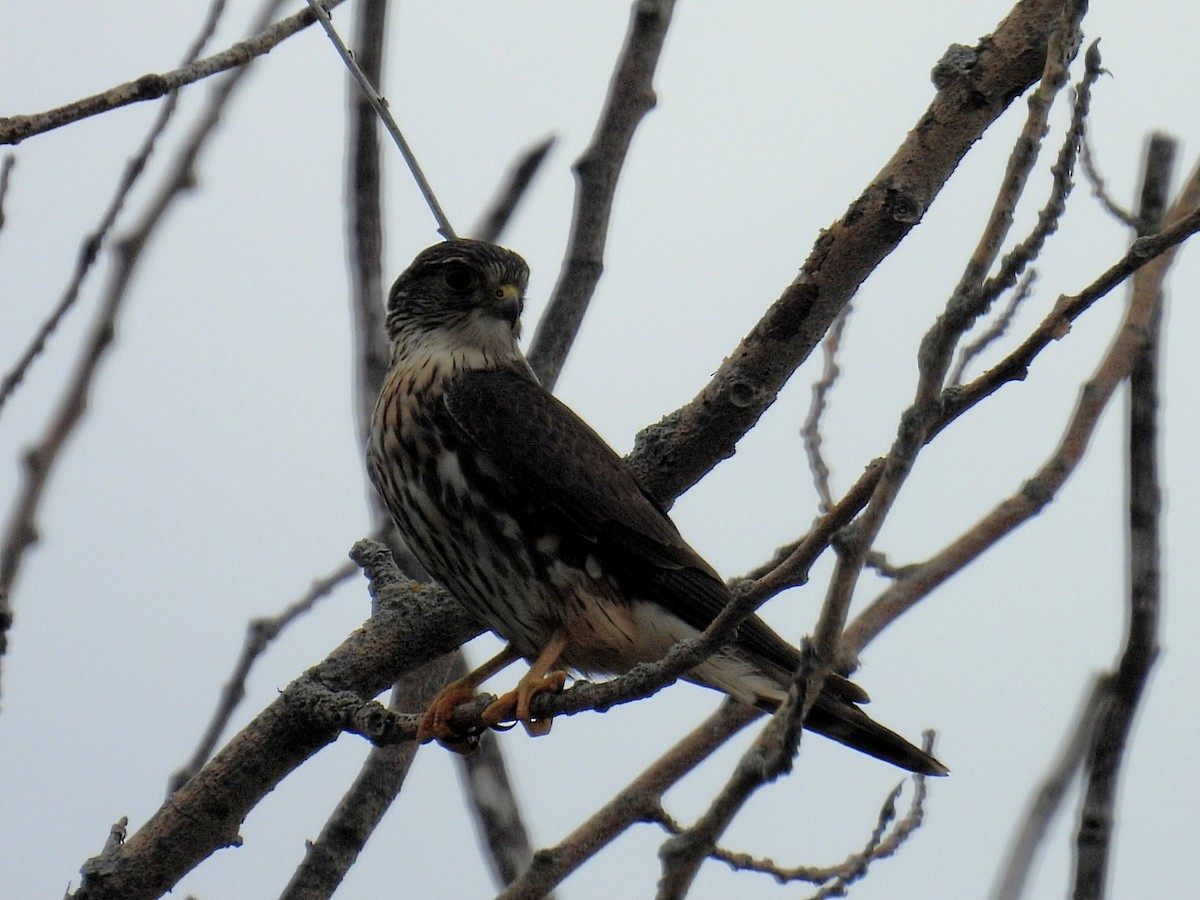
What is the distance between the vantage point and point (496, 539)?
3.73 meters

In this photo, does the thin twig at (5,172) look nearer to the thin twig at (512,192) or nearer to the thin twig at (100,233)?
the thin twig at (100,233)

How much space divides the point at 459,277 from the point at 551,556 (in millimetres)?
1238

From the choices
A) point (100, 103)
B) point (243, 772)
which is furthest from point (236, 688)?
point (100, 103)

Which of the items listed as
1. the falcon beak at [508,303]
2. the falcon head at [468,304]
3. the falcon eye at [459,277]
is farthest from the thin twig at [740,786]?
the falcon eye at [459,277]

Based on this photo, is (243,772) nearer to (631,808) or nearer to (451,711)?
(451,711)

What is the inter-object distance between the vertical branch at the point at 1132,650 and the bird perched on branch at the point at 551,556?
1.10 meters

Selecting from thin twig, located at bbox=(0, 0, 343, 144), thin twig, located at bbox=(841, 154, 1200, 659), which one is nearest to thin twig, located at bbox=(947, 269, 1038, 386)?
thin twig, located at bbox=(841, 154, 1200, 659)

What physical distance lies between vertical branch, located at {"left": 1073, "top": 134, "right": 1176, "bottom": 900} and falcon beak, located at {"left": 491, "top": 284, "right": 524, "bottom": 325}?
2130mm

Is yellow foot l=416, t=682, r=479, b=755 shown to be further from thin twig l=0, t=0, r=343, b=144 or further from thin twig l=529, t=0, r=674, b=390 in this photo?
thin twig l=0, t=0, r=343, b=144

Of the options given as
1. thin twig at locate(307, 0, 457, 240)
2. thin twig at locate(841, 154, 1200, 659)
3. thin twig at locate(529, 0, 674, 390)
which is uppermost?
thin twig at locate(529, 0, 674, 390)

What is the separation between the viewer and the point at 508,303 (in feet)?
14.9

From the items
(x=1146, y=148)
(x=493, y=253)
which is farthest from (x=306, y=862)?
(x=1146, y=148)

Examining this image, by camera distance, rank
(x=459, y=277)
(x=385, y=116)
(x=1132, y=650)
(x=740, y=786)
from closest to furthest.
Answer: (x=740, y=786)
(x=1132, y=650)
(x=385, y=116)
(x=459, y=277)

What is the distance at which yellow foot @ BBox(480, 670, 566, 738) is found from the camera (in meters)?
3.32
